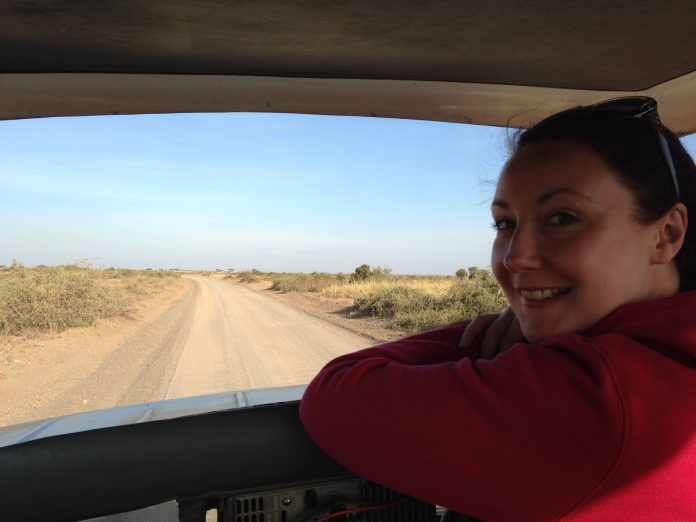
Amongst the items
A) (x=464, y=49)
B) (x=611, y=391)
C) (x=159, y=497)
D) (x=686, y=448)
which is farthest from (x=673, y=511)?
(x=464, y=49)

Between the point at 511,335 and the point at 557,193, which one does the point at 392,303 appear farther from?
the point at 557,193

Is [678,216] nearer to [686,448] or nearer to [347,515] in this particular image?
[686,448]

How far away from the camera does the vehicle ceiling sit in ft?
5.17

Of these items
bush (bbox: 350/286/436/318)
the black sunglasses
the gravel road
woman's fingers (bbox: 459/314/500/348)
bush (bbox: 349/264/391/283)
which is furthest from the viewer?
bush (bbox: 349/264/391/283)

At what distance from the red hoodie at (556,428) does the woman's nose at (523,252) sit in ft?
0.78

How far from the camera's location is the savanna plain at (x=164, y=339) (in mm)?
7762

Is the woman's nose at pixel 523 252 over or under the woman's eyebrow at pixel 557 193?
under

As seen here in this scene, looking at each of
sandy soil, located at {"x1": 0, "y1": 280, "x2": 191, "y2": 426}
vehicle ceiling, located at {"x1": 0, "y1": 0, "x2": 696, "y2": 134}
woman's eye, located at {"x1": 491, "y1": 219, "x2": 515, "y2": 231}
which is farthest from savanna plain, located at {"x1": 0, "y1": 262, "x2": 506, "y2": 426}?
woman's eye, located at {"x1": 491, "y1": 219, "x2": 515, "y2": 231}

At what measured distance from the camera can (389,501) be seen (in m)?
1.47

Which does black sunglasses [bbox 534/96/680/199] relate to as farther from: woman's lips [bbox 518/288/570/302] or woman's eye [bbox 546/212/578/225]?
woman's lips [bbox 518/288/570/302]

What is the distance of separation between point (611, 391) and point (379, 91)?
153 cm

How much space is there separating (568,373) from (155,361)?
9565 mm

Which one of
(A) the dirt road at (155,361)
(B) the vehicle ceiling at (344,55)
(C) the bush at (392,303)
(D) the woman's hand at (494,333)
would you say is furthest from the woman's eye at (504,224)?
(C) the bush at (392,303)

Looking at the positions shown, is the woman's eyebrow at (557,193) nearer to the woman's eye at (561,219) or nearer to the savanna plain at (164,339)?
the woman's eye at (561,219)
